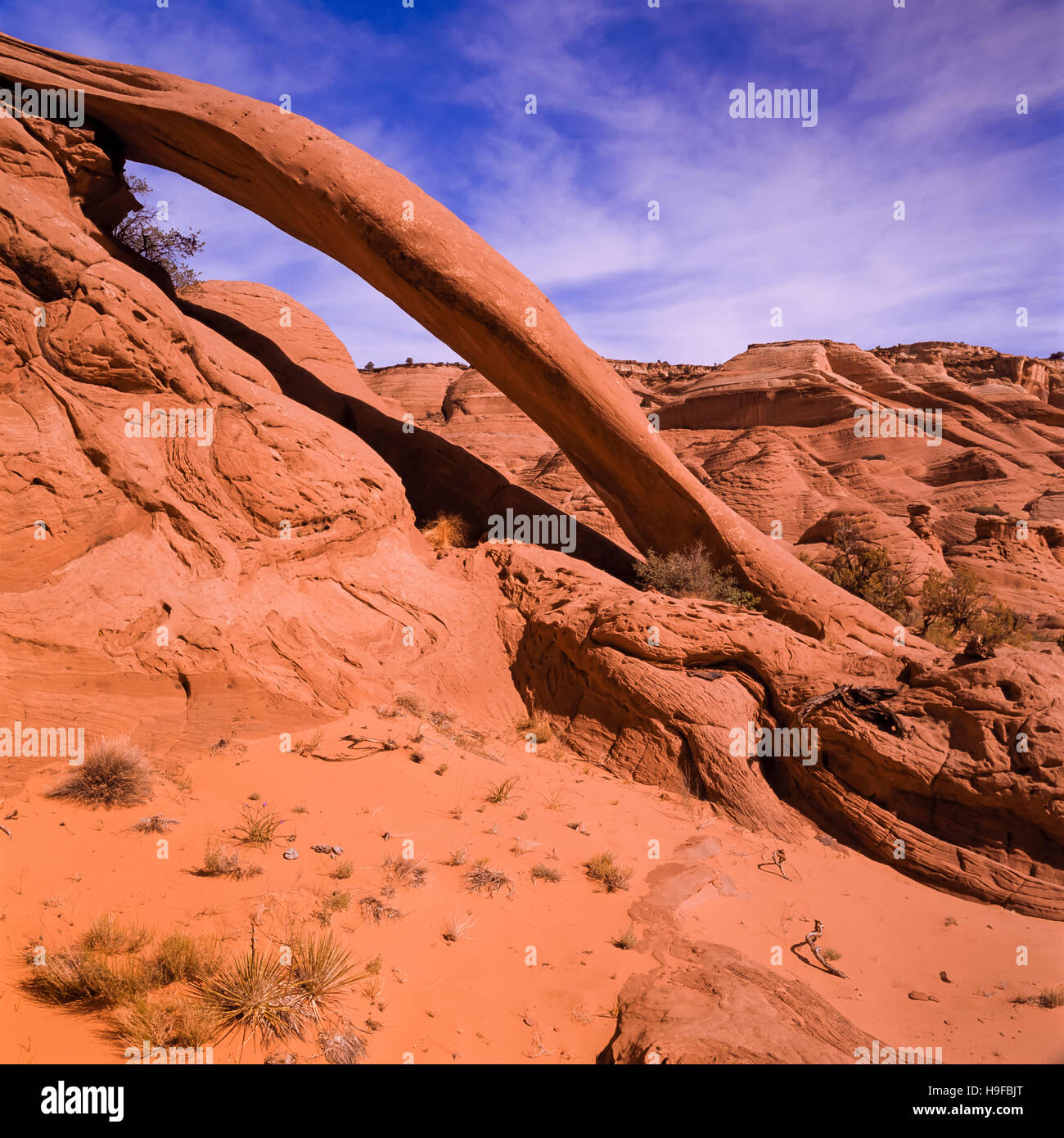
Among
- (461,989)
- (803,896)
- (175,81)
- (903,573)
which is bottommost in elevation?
(803,896)

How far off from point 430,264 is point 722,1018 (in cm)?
964

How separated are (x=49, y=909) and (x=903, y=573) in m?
18.0

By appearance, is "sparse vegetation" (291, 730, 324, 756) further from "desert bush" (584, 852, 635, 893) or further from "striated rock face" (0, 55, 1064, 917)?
"desert bush" (584, 852, 635, 893)

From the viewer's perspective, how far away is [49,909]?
3.70 meters

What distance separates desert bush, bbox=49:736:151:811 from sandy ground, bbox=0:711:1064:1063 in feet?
0.29

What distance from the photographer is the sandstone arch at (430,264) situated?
9.84m

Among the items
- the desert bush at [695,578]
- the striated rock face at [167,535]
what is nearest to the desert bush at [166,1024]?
the striated rock face at [167,535]

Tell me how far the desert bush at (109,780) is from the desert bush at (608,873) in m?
3.37

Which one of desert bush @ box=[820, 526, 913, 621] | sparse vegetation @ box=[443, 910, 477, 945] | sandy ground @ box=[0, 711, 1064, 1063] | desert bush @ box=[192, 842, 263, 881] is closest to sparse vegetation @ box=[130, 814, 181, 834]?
sandy ground @ box=[0, 711, 1064, 1063]

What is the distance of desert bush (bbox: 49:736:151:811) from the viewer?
4.69 metres

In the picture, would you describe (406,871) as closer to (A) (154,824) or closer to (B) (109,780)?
(A) (154,824)

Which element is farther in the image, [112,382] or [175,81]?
[175,81]
